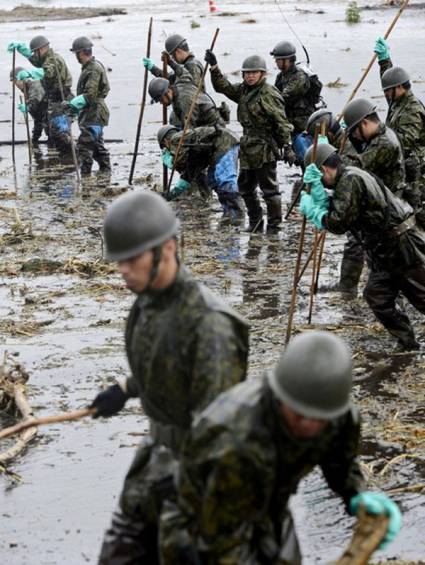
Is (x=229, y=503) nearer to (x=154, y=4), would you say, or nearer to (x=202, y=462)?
(x=202, y=462)

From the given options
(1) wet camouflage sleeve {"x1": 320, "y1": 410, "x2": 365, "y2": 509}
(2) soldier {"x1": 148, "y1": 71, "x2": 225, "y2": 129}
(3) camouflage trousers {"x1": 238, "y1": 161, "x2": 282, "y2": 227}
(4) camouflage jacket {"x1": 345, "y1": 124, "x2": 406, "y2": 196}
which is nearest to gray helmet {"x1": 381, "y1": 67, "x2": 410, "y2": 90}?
(4) camouflage jacket {"x1": 345, "y1": 124, "x2": 406, "y2": 196}

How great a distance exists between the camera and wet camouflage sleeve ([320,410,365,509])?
11.8 ft

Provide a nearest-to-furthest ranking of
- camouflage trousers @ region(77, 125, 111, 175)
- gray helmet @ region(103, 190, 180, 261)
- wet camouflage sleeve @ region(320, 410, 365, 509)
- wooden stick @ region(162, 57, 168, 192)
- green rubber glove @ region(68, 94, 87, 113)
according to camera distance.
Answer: wet camouflage sleeve @ region(320, 410, 365, 509)
gray helmet @ region(103, 190, 180, 261)
wooden stick @ region(162, 57, 168, 192)
green rubber glove @ region(68, 94, 87, 113)
camouflage trousers @ region(77, 125, 111, 175)

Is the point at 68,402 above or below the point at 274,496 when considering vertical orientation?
below

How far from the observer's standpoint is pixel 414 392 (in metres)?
7.37

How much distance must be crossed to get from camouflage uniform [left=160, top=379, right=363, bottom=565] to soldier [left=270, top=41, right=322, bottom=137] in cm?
1022

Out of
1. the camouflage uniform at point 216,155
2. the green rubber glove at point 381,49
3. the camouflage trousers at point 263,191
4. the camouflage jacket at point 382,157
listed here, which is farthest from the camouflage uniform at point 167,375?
the camouflage uniform at point 216,155

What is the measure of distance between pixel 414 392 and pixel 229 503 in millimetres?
4331

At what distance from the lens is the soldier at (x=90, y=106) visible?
51.5 feet

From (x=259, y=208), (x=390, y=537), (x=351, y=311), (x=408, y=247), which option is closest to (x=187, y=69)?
(x=259, y=208)

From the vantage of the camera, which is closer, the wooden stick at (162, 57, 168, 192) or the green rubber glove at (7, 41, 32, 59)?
the wooden stick at (162, 57, 168, 192)

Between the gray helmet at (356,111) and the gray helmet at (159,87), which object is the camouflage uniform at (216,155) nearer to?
the gray helmet at (159,87)

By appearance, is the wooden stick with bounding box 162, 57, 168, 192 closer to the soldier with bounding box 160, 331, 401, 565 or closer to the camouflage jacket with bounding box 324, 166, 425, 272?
the camouflage jacket with bounding box 324, 166, 425, 272

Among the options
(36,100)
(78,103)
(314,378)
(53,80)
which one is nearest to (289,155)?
(78,103)
